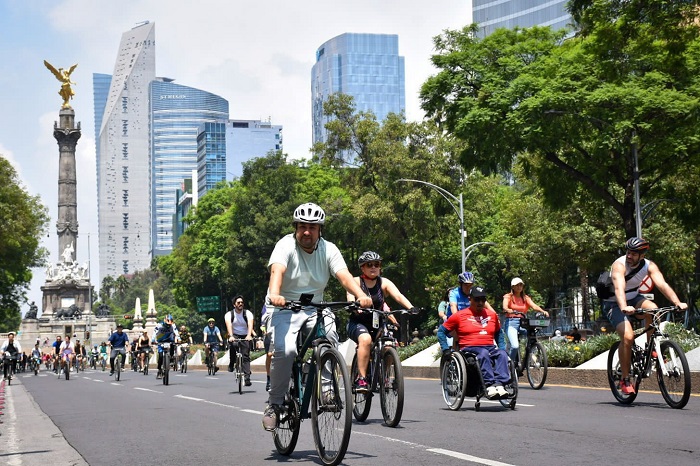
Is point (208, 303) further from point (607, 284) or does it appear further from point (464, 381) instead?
point (607, 284)

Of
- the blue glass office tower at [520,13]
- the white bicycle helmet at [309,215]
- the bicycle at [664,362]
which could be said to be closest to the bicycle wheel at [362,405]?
the bicycle at [664,362]

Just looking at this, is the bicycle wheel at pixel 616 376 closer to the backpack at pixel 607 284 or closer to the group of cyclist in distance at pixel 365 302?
the group of cyclist in distance at pixel 365 302

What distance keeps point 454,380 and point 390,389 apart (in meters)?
2.22

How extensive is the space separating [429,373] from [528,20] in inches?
5839

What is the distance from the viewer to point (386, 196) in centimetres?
5228

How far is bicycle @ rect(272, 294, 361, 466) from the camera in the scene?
293 inches

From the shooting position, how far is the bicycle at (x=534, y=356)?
16438 millimetres

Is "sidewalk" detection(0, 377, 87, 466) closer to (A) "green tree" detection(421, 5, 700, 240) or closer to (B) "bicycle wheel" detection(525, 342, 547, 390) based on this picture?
(B) "bicycle wheel" detection(525, 342, 547, 390)

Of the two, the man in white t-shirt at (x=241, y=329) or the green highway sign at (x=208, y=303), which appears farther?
the green highway sign at (x=208, y=303)

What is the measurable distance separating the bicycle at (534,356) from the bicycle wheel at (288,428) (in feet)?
27.5

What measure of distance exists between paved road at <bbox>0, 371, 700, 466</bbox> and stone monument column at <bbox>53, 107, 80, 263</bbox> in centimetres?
9333

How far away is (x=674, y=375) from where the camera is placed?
38.7 ft

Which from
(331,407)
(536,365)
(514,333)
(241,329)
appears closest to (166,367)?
(241,329)

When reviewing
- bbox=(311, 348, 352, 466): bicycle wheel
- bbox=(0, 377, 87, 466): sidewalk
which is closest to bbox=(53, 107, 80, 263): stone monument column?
bbox=(0, 377, 87, 466): sidewalk
